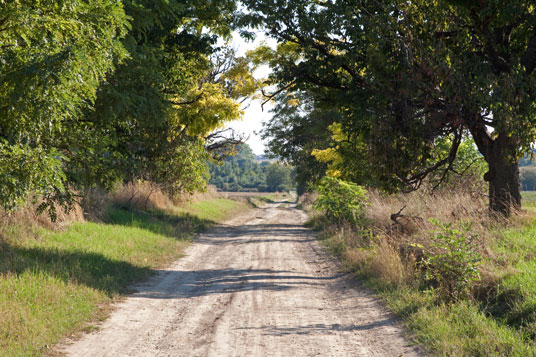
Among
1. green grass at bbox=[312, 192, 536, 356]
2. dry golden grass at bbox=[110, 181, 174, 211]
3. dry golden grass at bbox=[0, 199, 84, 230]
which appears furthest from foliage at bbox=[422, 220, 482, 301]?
dry golden grass at bbox=[110, 181, 174, 211]

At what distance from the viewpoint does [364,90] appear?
12.0 meters

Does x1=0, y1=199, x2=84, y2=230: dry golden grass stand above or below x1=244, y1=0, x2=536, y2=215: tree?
below

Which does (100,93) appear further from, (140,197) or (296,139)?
(296,139)

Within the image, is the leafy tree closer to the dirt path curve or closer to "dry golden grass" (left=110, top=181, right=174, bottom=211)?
the dirt path curve

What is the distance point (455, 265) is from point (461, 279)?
24 centimetres

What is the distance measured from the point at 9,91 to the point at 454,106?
8.29 metres

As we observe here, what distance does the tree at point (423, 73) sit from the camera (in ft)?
28.9

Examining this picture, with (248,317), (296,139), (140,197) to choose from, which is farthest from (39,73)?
(296,139)

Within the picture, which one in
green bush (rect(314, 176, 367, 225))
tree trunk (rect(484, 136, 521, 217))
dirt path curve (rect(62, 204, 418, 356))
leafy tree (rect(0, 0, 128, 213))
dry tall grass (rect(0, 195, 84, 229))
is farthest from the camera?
green bush (rect(314, 176, 367, 225))

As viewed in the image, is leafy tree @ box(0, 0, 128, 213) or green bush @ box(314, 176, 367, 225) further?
green bush @ box(314, 176, 367, 225)

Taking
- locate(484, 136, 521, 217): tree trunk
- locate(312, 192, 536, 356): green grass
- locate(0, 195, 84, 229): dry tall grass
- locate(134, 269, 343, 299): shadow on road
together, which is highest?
locate(484, 136, 521, 217): tree trunk

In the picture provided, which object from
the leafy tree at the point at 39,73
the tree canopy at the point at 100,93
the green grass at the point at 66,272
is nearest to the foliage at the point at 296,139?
the tree canopy at the point at 100,93

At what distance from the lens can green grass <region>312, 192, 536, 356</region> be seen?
5652mm

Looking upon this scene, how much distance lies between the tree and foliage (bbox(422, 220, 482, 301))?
2.38 metres
